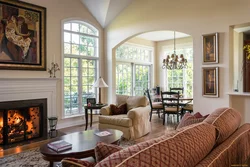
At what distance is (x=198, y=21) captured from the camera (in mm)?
4535

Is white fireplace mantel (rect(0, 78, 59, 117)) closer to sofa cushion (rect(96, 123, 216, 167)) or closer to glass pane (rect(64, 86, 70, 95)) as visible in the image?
glass pane (rect(64, 86, 70, 95))

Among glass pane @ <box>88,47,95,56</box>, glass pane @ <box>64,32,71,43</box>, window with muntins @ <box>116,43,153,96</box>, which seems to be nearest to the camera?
glass pane @ <box>64,32,71,43</box>

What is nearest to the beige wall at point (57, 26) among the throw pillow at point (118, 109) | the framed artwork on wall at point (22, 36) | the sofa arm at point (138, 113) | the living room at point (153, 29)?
the living room at point (153, 29)

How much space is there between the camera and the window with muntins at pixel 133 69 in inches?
291

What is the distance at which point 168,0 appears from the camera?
4980mm

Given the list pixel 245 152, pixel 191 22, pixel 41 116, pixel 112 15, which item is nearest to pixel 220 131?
pixel 245 152

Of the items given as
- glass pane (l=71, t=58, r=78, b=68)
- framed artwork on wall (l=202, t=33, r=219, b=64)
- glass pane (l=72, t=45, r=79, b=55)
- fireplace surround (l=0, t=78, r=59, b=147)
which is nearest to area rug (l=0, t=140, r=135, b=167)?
fireplace surround (l=0, t=78, r=59, b=147)

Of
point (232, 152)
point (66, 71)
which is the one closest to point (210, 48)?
point (232, 152)

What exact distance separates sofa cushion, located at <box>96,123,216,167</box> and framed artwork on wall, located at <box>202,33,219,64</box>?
3.51 m

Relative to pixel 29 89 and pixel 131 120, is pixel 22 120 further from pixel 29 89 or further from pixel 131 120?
pixel 131 120

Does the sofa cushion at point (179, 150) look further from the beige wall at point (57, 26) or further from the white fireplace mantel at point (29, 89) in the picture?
the beige wall at point (57, 26)

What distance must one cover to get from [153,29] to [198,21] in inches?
46.9

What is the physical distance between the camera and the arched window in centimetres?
552

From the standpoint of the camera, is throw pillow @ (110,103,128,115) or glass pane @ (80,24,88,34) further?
glass pane @ (80,24,88,34)
